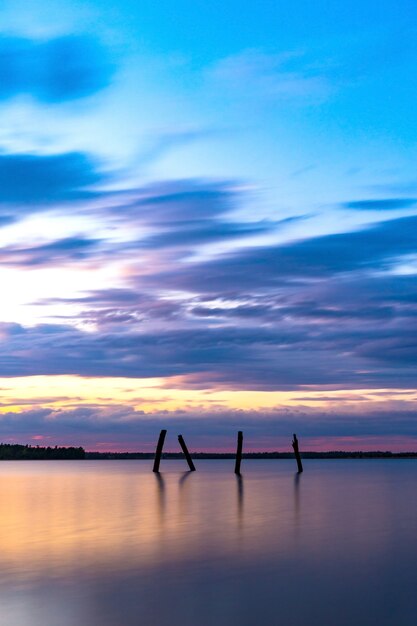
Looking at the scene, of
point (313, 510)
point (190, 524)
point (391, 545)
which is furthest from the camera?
point (313, 510)

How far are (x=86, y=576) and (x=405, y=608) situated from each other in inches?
282

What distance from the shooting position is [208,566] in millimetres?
20828

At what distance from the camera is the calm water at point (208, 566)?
1490cm

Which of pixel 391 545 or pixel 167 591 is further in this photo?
pixel 391 545

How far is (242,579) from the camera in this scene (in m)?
19.0

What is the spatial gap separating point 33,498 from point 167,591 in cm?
3384

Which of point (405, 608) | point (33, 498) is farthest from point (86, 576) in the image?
point (33, 498)

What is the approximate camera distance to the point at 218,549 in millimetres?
24375

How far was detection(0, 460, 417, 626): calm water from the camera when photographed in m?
14.9

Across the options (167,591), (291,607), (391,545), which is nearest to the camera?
(291,607)

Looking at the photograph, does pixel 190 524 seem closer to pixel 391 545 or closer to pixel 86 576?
pixel 391 545

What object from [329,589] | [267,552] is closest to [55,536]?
[267,552]

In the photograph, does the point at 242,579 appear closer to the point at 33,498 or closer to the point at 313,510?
the point at 313,510

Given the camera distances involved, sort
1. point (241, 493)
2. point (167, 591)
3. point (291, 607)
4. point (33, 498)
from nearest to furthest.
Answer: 1. point (291, 607)
2. point (167, 591)
3. point (33, 498)
4. point (241, 493)
